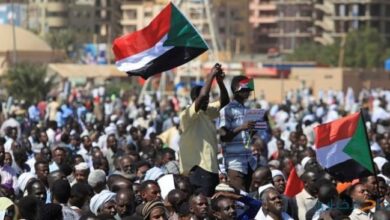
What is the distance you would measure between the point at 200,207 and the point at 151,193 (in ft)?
→ 3.18

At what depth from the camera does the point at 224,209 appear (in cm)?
1249

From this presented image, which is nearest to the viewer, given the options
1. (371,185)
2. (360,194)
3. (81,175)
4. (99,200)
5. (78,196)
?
(78,196)

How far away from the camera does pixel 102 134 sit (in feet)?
78.7

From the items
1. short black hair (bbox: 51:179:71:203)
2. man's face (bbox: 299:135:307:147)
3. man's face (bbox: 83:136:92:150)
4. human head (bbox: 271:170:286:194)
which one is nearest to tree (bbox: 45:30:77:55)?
man's face (bbox: 299:135:307:147)

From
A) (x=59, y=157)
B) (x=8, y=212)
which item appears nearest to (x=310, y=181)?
(x=59, y=157)

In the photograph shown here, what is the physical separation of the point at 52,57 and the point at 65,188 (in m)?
83.9

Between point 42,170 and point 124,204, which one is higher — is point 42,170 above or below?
below

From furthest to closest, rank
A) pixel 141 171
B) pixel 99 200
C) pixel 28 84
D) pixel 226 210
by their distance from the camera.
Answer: pixel 28 84
pixel 141 171
pixel 99 200
pixel 226 210

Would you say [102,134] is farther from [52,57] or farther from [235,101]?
[52,57]

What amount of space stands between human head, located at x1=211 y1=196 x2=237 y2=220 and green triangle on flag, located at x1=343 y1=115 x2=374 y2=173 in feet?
6.59

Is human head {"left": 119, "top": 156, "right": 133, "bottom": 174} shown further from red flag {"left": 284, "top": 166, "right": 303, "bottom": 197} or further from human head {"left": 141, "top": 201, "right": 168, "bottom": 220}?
human head {"left": 141, "top": 201, "right": 168, "bottom": 220}

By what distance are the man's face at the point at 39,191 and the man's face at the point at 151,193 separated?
81 cm

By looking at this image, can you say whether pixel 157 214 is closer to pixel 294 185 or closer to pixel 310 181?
pixel 310 181

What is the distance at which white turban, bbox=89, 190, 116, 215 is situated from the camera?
13555mm
